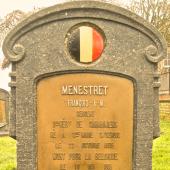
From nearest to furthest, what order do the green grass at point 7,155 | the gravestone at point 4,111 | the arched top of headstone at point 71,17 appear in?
the arched top of headstone at point 71,17 → the green grass at point 7,155 → the gravestone at point 4,111

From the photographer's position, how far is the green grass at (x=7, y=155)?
750 centimetres

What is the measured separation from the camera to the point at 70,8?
477 centimetres

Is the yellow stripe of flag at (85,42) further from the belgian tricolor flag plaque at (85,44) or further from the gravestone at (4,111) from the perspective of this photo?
the gravestone at (4,111)

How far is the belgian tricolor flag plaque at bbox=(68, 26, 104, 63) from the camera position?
4828mm

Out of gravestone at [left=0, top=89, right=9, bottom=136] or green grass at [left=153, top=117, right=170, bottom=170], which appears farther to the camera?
gravestone at [left=0, top=89, right=9, bottom=136]

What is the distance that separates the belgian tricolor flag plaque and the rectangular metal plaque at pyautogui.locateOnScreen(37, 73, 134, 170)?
0.18 m

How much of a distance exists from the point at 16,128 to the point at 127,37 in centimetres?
146

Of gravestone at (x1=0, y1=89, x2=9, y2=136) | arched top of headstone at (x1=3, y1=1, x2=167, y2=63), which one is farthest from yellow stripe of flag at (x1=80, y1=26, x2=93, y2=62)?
gravestone at (x1=0, y1=89, x2=9, y2=136)

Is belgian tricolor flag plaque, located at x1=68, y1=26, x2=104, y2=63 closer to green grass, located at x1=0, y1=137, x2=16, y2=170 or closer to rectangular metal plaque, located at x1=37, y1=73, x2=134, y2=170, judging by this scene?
rectangular metal plaque, located at x1=37, y1=73, x2=134, y2=170

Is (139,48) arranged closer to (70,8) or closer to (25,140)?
(70,8)

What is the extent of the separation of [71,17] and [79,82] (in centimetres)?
66

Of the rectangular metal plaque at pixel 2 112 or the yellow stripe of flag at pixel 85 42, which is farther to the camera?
the rectangular metal plaque at pixel 2 112

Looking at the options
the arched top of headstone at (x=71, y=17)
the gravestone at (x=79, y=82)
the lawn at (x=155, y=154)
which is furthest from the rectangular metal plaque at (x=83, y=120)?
the lawn at (x=155, y=154)

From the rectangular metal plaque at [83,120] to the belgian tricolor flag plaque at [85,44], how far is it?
18cm
